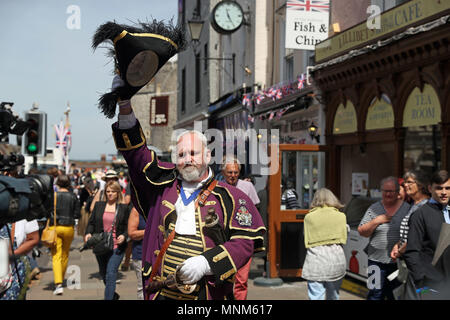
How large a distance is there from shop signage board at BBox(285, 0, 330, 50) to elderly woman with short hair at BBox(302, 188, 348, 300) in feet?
23.7

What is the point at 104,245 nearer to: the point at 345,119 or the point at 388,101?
the point at 388,101

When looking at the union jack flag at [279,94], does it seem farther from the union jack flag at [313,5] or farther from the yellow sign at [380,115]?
the yellow sign at [380,115]

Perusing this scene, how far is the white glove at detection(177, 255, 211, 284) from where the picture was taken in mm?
3953

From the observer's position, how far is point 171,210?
14.0ft

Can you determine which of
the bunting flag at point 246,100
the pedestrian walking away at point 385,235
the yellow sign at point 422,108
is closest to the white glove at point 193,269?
the pedestrian walking away at point 385,235

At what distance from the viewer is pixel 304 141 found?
54.0 ft

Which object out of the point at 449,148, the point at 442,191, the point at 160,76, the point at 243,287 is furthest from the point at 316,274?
the point at 160,76

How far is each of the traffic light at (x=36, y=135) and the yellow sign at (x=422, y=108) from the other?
7.10 m

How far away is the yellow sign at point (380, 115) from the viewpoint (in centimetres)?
1144

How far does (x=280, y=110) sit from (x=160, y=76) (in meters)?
38.9

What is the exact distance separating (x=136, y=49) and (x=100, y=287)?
7401 millimetres

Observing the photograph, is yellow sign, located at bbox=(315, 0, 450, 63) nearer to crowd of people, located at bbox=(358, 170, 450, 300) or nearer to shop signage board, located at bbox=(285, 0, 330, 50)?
shop signage board, located at bbox=(285, 0, 330, 50)

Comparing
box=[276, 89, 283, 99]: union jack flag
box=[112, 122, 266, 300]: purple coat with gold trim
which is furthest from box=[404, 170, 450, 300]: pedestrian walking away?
box=[276, 89, 283, 99]: union jack flag
